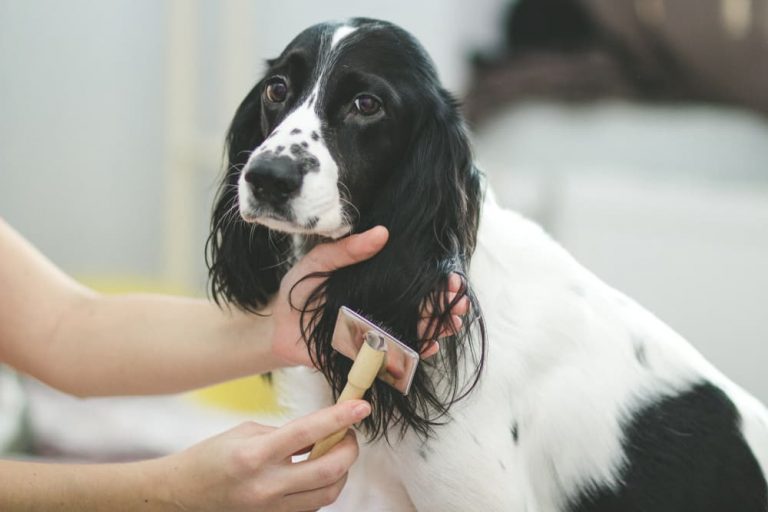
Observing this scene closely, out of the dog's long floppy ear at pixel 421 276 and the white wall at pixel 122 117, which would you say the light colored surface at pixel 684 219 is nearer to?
the white wall at pixel 122 117

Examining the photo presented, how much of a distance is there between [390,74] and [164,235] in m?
2.31

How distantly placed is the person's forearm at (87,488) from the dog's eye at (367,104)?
19.1 inches

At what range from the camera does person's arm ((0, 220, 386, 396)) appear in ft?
4.45

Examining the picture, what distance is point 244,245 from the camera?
131 centimetres

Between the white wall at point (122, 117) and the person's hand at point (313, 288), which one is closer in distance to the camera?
the person's hand at point (313, 288)

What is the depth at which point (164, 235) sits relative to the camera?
11.0 ft

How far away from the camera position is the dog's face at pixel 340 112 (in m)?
1.11

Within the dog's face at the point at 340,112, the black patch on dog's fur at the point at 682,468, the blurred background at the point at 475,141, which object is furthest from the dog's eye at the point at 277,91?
the blurred background at the point at 475,141

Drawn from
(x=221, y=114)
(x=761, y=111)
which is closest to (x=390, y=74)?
(x=761, y=111)

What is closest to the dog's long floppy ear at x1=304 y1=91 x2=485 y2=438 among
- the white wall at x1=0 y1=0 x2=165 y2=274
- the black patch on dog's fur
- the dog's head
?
the dog's head

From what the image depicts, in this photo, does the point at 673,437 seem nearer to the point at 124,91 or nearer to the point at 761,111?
the point at 761,111

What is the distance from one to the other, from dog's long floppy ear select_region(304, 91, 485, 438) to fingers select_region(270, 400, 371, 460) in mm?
120

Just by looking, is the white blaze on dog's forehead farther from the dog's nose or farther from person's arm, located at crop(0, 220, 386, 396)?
person's arm, located at crop(0, 220, 386, 396)

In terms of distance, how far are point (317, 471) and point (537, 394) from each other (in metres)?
0.31
